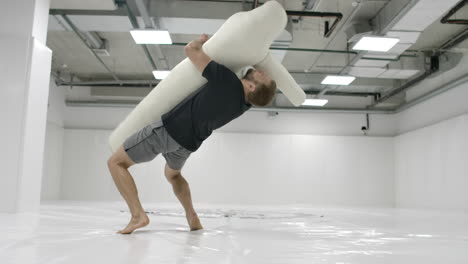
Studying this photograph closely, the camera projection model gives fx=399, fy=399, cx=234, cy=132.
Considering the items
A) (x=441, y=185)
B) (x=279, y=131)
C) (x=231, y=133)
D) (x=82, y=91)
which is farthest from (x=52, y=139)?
(x=441, y=185)

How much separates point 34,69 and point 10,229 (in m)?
2.18

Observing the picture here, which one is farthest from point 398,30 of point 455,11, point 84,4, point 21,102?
point 21,102

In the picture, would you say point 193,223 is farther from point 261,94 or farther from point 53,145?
point 53,145

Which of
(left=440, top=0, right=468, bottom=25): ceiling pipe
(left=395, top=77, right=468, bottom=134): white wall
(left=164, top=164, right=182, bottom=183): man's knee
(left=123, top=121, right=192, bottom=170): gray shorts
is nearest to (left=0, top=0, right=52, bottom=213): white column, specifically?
(left=164, top=164, right=182, bottom=183): man's knee

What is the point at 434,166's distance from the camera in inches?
326

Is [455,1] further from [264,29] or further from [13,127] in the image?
[13,127]

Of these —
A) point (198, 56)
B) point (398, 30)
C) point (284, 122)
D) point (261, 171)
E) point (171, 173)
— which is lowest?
point (171, 173)

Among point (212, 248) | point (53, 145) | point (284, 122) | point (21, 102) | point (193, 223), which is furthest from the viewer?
point (284, 122)

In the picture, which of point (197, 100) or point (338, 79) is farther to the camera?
point (338, 79)

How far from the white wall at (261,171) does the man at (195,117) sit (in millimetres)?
7313

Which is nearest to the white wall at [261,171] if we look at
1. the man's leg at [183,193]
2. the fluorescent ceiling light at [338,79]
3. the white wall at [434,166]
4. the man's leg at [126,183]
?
the white wall at [434,166]

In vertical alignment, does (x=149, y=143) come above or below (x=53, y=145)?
below

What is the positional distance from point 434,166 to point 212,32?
5602 millimetres

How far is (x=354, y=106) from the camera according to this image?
34.7 ft
